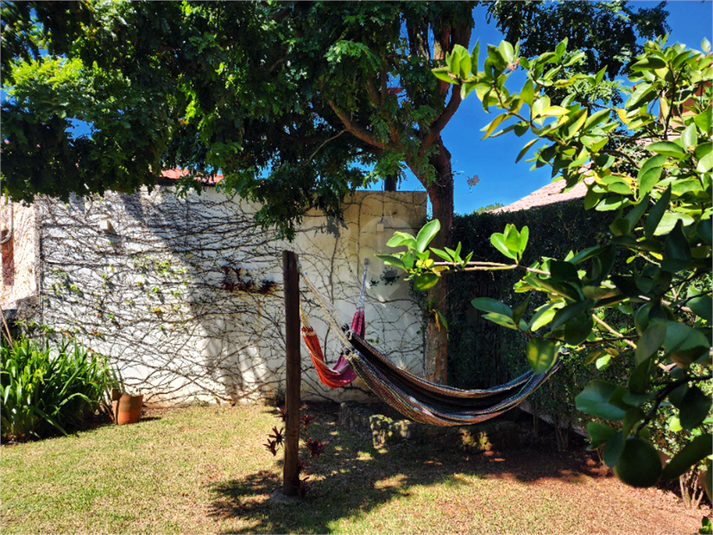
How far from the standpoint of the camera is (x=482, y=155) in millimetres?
4672

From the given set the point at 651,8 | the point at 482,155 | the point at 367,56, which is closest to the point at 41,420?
the point at 367,56

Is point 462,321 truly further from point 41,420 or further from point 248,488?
point 41,420

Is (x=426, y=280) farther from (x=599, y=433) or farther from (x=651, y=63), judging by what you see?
(x=651, y=63)

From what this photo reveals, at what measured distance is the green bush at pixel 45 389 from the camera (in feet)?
11.5

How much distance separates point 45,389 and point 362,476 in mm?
2729

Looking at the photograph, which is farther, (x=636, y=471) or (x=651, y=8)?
(x=651, y=8)

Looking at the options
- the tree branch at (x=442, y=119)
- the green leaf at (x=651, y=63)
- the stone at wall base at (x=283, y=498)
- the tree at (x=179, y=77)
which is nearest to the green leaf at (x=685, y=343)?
the green leaf at (x=651, y=63)

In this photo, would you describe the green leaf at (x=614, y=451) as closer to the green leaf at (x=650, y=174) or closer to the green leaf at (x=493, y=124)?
the green leaf at (x=650, y=174)

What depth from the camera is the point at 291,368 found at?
2.57m

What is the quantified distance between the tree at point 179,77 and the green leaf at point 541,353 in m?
1.11

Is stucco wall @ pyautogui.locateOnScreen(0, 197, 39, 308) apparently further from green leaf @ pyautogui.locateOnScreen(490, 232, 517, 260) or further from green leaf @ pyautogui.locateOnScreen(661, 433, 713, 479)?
green leaf @ pyautogui.locateOnScreen(661, 433, 713, 479)

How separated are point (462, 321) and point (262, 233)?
2194mm

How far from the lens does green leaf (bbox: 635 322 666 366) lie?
39cm

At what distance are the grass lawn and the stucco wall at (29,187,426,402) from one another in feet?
3.01
